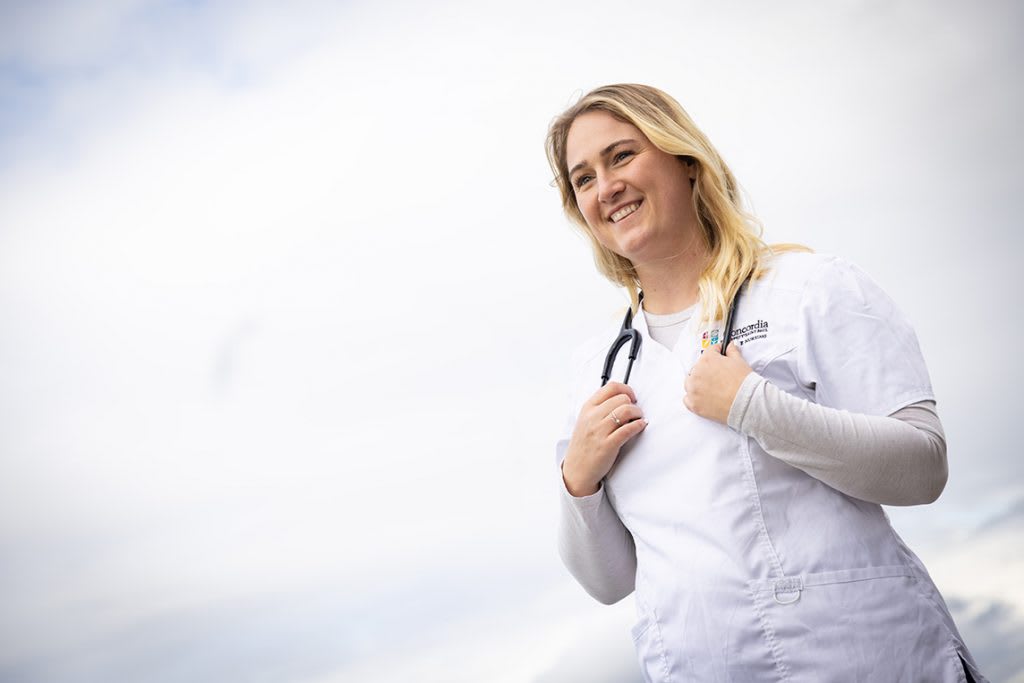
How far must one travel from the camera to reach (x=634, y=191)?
2.01 metres

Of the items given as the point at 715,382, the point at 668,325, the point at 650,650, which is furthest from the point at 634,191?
the point at 650,650

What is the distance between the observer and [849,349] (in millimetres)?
1718

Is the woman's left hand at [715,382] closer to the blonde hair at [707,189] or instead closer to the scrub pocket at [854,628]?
the blonde hair at [707,189]

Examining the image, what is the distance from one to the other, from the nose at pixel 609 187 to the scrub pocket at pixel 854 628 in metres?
0.92

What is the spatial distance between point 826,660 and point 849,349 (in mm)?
593

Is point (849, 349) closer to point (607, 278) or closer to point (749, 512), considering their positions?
point (749, 512)

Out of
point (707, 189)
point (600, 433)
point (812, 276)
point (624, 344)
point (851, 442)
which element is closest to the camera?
point (851, 442)

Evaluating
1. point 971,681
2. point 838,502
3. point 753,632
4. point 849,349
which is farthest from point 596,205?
point 971,681

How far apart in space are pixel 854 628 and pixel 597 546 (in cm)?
62

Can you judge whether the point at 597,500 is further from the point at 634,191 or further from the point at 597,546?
the point at 634,191

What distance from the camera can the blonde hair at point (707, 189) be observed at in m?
1.93

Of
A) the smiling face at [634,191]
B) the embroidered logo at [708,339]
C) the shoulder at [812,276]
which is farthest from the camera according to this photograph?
the smiling face at [634,191]

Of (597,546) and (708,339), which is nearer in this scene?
(708,339)

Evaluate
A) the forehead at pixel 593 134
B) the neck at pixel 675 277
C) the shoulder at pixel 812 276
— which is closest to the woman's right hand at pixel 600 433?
the neck at pixel 675 277
